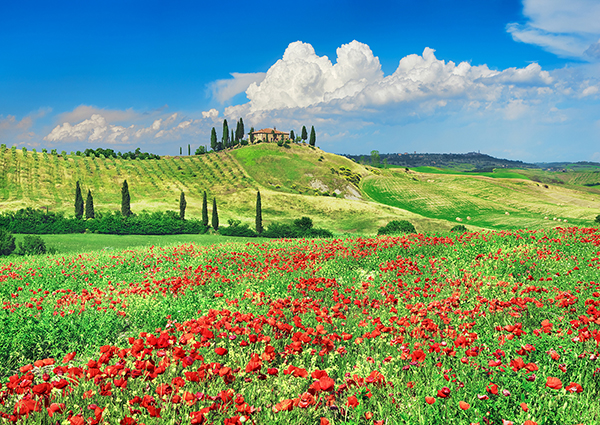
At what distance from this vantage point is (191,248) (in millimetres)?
16719

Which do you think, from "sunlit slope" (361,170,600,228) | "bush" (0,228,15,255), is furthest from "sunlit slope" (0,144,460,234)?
"bush" (0,228,15,255)

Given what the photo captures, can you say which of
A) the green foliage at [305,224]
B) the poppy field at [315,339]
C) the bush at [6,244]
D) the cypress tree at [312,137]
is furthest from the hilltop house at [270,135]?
the poppy field at [315,339]

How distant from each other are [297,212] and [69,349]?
215ft

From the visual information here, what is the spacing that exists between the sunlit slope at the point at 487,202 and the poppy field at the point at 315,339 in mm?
58181

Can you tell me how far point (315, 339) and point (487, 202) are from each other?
304 feet

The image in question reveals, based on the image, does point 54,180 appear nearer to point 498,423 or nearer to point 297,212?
point 297,212

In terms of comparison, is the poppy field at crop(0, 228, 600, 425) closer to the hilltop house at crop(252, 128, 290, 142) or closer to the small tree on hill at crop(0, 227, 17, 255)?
the small tree on hill at crop(0, 227, 17, 255)

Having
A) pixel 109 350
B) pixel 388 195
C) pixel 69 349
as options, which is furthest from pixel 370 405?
pixel 388 195

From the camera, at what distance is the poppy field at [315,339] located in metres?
4.02

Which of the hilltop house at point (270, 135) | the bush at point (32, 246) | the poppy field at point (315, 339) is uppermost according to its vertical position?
the hilltop house at point (270, 135)

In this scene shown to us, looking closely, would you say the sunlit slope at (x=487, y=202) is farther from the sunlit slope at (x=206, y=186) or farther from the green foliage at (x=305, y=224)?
the green foliage at (x=305, y=224)

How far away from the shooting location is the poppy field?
13.2 feet

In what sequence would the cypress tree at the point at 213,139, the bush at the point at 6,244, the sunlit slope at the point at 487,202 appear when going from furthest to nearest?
the cypress tree at the point at 213,139 < the sunlit slope at the point at 487,202 < the bush at the point at 6,244

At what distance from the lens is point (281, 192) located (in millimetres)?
89438
